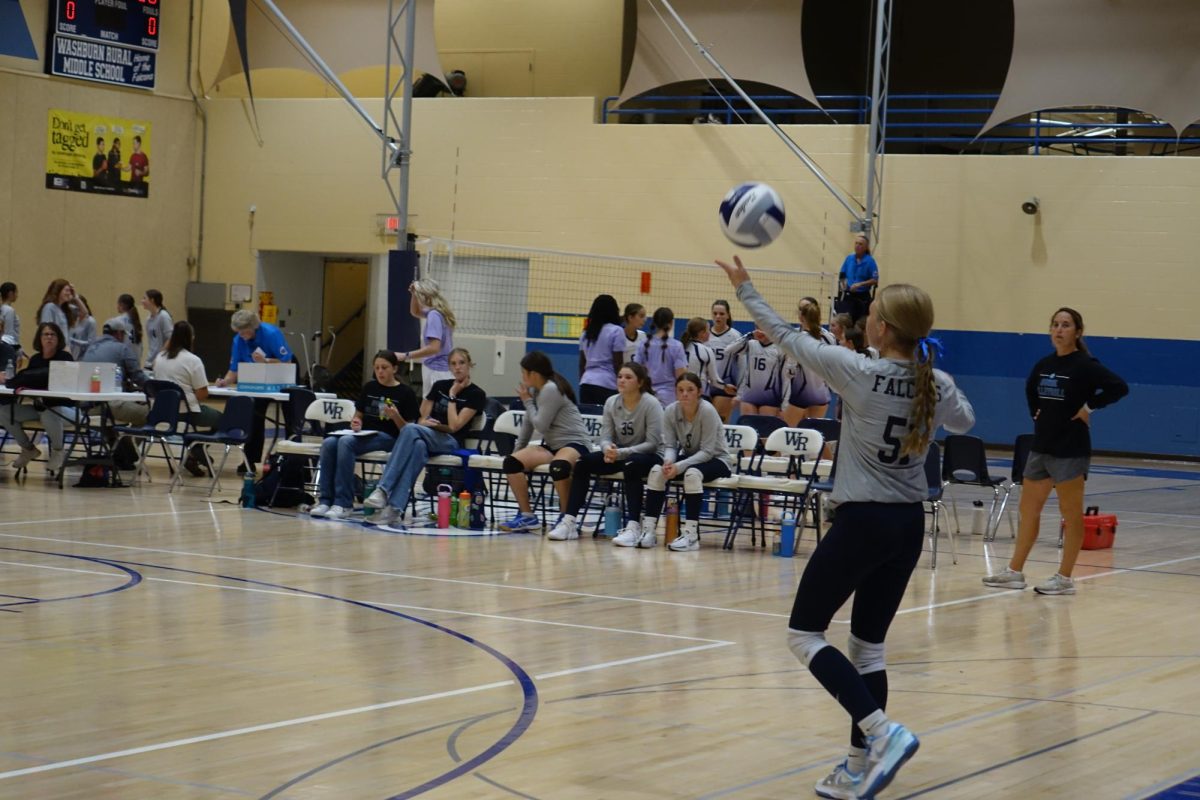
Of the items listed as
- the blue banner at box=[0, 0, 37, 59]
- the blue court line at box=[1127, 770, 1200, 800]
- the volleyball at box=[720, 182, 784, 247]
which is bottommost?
the blue court line at box=[1127, 770, 1200, 800]

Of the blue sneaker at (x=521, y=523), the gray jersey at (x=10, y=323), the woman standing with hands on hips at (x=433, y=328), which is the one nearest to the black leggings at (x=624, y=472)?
the blue sneaker at (x=521, y=523)

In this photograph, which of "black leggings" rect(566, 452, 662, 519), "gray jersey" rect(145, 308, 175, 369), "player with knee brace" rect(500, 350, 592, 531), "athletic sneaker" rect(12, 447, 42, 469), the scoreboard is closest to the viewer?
"black leggings" rect(566, 452, 662, 519)

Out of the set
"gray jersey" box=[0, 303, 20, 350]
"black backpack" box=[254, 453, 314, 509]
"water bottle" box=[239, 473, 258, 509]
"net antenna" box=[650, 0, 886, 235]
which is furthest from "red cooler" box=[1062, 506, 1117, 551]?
"gray jersey" box=[0, 303, 20, 350]

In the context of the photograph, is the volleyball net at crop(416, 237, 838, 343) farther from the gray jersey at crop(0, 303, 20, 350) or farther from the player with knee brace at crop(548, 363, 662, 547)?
the player with knee brace at crop(548, 363, 662, 547)

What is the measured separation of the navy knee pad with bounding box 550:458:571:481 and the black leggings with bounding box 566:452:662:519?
6cm

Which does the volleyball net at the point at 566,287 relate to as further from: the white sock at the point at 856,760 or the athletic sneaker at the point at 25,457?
the white sock at the point at 856,760

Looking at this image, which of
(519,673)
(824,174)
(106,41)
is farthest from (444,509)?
(106,41)

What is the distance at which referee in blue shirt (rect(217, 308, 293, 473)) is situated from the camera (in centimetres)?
1405

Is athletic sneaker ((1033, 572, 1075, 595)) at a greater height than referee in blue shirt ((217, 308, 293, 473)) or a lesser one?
lesser

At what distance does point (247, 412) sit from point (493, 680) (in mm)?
7127

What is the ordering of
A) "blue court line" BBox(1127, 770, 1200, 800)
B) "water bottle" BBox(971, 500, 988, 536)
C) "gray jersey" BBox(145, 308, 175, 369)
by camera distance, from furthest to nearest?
"gray jersey" BBox(145, 308, 175, 369) → "water bottle" BBox(971, 500, 988, 536) → "blue court line" BBox(1127, 770, 1200, 800)

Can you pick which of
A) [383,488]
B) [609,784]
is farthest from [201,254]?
[609,784]

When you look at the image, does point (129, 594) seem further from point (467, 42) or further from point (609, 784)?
point (467, 42)

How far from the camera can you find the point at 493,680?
19.9 feet
